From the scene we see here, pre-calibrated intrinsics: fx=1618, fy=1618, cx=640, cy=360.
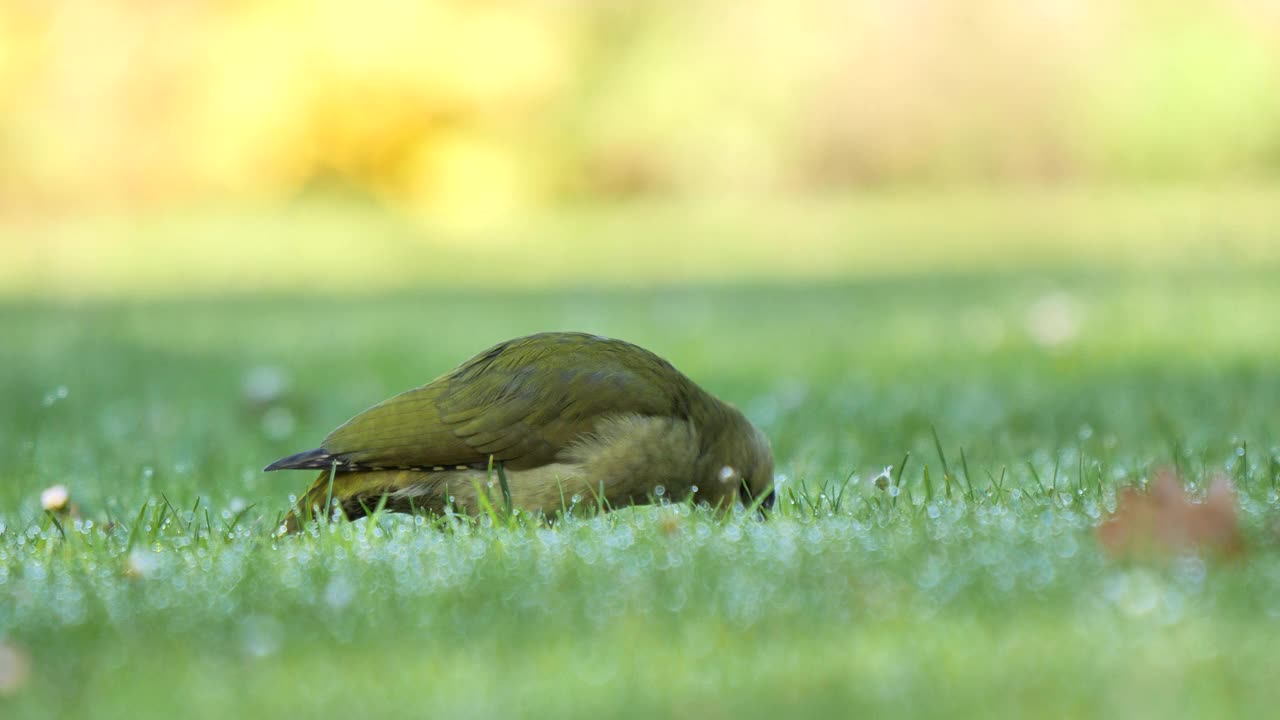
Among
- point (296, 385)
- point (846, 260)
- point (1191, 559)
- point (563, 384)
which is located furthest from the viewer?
point (846, 260)

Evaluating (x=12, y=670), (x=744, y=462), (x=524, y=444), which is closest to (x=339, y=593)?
(x=12, y=670)

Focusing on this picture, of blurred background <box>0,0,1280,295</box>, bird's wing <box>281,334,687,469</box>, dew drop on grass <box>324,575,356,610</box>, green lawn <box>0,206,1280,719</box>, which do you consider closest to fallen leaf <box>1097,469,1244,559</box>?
green lawn <box>0,206,1280,719</box>

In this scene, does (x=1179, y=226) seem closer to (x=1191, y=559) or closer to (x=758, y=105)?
(x=758, y=105)

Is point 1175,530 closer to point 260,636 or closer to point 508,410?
point 260,636

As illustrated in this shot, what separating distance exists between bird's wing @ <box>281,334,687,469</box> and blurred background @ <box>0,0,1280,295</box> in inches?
548

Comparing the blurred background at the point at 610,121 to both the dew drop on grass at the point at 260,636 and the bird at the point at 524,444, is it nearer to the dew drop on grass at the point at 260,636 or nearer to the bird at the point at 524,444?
the bird at the point at 524,444

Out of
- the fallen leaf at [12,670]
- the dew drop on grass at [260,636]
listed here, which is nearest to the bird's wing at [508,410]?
the dew drop on grass at [260,636]

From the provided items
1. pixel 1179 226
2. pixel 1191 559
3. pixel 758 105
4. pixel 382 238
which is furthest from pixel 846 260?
pixel 1191 559

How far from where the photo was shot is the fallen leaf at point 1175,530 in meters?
2.47

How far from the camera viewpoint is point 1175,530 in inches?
97.5

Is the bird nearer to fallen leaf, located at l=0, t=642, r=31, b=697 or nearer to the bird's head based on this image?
the bird's head

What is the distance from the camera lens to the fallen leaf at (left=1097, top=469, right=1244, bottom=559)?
2471 mm

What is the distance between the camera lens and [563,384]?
142 inches

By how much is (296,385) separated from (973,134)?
20.1 meters
